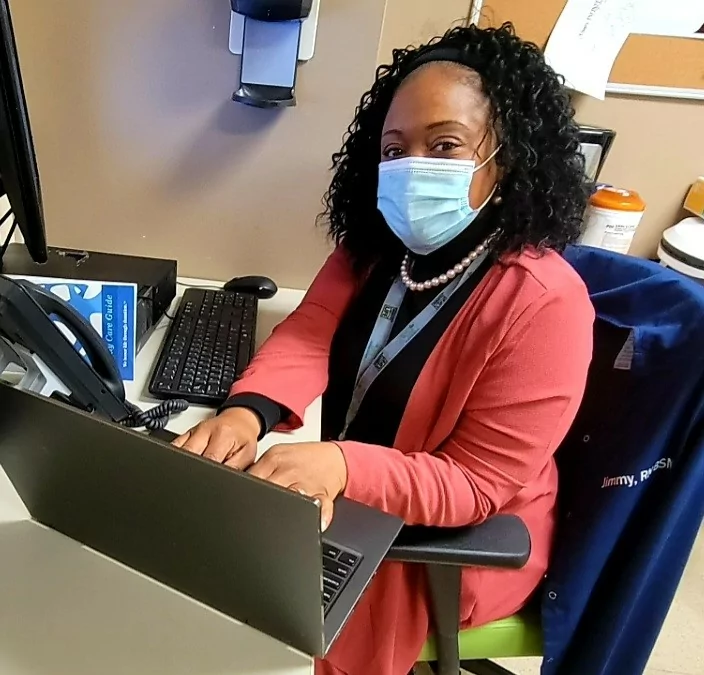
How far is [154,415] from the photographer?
1.06 m

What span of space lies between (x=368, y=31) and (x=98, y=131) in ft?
1.84

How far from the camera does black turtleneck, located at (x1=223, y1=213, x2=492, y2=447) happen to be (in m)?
1.10

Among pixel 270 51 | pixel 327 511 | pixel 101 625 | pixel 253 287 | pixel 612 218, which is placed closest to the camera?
pixel 101 625

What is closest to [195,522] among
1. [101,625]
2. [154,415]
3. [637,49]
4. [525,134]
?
[101,625]

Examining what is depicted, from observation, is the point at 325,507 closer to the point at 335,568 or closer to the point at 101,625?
the point at 335,568

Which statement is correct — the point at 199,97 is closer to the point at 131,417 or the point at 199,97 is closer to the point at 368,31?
the point at 368,31

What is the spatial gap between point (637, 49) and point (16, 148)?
56.3 inches

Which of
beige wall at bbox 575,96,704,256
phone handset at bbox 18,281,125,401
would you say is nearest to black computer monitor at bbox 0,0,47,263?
phone handset at bbox 18,281,125,401

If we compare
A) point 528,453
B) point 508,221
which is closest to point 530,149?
point 508,221

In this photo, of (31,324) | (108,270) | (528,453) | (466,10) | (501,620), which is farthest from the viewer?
(466,10)

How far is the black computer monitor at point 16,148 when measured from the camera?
27.8 inches

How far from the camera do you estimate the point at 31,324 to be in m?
0.89

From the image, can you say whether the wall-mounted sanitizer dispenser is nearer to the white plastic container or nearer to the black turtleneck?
the black turtleneck

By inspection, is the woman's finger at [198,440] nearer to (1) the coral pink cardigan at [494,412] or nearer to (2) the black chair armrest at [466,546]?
(1) the coral pink cardigan at [494,412]
